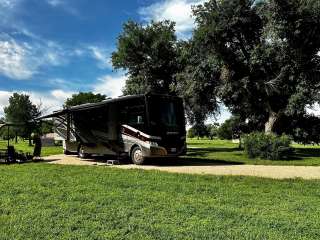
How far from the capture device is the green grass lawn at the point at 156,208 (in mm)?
6340

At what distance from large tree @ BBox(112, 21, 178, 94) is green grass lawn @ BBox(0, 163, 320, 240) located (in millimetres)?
24763

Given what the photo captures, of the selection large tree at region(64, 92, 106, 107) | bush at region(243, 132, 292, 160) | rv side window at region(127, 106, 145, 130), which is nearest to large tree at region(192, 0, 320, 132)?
bush at region(243, 132, 292, 160)

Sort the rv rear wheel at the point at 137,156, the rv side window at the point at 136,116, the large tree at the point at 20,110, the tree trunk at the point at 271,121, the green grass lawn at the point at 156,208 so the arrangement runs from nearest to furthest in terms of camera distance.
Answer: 1. the green grass lawn at the point at 156,208
2. the rv side window at the point at 136,116
3. the rv rear wheel at the point at 137,156
4. the tree trunk at the point at 271,121
5. the large tree at the point at 20,110

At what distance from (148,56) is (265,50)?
1269 cm

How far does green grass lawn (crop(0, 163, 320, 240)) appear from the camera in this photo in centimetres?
634

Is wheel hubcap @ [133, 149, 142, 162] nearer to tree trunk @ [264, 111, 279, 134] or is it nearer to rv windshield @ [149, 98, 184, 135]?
rv windshield @ [149, 98, 184, 135]

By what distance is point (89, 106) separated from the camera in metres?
21.1

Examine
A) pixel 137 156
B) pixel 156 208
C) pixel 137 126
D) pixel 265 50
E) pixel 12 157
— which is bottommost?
pixel 156 208

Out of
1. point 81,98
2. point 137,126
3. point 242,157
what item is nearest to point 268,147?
point 242,157

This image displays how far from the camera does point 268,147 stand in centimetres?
2209

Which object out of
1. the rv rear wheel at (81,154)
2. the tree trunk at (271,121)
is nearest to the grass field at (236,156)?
the tree trunk at (271,121)

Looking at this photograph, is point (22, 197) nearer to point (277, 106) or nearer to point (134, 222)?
point (134, 222)

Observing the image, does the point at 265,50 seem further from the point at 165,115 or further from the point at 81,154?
the point at 81,154

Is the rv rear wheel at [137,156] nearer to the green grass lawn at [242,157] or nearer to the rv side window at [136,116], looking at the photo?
the rv side window at [136,116]
